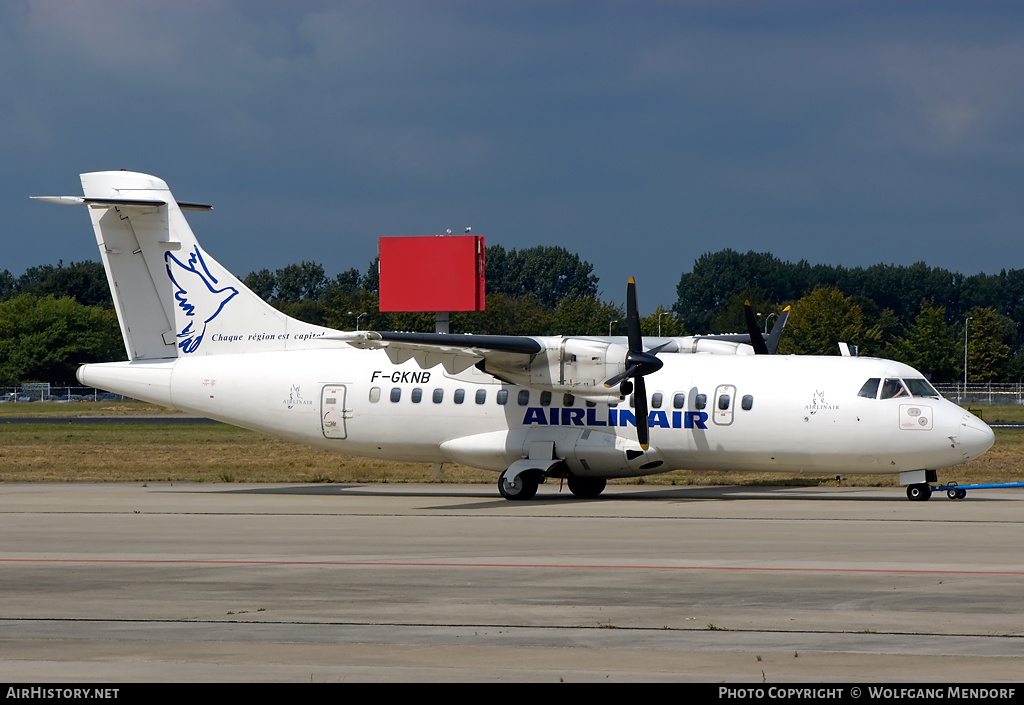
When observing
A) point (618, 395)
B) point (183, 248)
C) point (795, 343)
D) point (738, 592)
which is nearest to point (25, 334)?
point (795, 343)

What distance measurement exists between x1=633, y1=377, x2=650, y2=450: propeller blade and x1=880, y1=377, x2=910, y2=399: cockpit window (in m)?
4.58

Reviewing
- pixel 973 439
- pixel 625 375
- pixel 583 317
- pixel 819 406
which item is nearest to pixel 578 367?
pixel 625 375

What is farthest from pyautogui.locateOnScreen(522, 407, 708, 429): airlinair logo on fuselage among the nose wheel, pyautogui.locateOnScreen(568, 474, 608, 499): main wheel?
pyautogui.locateOnScreen(568, 474, 608, 499): main wheel

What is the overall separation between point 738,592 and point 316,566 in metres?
5.32

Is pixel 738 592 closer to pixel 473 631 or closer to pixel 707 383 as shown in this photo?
pixel 473 631

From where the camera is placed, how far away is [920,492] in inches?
975

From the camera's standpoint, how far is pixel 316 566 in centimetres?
1546

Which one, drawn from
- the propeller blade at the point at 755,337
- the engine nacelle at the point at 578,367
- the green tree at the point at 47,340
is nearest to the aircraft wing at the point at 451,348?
the engine nacelle at the point at 578,367

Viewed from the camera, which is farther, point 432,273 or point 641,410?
point 432,273

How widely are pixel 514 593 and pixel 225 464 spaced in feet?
90.5

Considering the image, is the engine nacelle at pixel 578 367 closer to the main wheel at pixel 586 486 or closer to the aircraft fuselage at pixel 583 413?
the aircraft fuselage at pixel 583 413

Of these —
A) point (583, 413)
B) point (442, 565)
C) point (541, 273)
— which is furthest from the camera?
point (541, 273)

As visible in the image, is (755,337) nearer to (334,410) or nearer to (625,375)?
(625,375)

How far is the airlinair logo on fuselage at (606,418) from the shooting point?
25.3 metres
